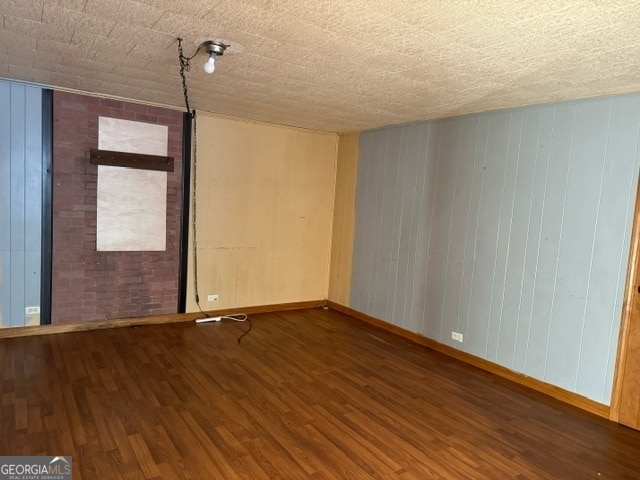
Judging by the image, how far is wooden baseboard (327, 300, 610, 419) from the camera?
10.7 feet

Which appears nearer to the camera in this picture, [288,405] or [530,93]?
[288,405]

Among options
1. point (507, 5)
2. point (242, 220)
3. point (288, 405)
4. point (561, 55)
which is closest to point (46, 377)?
point (288, 405)

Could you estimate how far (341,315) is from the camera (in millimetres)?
5613

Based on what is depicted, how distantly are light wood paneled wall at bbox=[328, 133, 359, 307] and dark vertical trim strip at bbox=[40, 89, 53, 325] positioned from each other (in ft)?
11.0

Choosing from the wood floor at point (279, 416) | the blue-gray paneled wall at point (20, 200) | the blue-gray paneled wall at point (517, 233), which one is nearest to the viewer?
the wood floor at point (279, 416)

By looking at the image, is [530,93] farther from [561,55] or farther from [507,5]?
[507,5]

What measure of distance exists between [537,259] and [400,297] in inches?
64.1

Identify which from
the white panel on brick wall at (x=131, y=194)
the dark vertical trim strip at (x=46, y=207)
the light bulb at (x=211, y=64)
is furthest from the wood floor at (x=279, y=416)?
the light bulb at (x=211, y=64)

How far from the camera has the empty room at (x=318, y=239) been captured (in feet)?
7.77

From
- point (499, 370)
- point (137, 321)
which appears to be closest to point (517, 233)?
point (499, 370)

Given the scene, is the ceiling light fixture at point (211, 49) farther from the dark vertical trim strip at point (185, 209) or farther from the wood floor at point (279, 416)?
the wood floor at point (279, 416)

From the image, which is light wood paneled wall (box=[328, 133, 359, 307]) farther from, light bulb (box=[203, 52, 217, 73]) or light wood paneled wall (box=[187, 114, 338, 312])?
light bulb (box=[203, 52, 217, 73])

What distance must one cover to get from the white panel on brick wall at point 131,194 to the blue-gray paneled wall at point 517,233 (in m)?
2.54

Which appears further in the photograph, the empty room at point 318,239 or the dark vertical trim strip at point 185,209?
the dark vertical trim strip at point 185,209
